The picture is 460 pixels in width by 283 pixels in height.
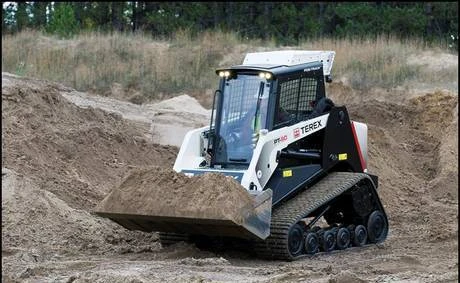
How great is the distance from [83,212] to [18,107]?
3.28m

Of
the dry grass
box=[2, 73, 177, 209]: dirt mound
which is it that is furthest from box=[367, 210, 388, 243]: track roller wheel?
the dry grass

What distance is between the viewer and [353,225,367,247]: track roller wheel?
467 inches

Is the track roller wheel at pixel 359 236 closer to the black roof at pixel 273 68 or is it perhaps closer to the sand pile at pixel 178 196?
the black roof at pixel 273 68

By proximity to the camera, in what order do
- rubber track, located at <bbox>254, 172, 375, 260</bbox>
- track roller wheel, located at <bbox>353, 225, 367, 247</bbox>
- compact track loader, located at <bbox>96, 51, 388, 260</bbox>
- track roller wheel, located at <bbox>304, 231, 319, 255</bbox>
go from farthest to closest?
track roller wheel, located at <bbox>353, 225, 367, 247</bbox>
track roller wheel, located at <bbox>304, 231, 319, 255</bbox>
rubber track, located at <bbox>254, 172, 375, 260</bbox>
compact track loader, located at <bbox>96, 51, 388, 260</bbox>

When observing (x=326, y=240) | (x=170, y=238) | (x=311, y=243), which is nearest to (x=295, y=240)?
(x=311, y=243)

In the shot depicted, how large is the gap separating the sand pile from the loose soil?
0.07 metres

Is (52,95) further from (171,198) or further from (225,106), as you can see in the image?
(171,198)

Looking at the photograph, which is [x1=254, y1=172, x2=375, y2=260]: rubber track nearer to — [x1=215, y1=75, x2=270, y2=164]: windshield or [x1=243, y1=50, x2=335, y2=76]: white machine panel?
[x1=215, y1=75, x2=270, y2=164]: windshield

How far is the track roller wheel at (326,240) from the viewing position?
36.8ft

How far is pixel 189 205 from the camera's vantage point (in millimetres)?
9922

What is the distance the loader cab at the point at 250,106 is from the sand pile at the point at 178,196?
1023 mm

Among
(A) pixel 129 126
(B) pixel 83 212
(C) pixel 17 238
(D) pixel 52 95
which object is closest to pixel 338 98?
(A) pixel 129 126

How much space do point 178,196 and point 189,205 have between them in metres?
0.20

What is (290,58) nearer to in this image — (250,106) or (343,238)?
(250,106)
